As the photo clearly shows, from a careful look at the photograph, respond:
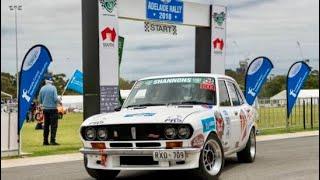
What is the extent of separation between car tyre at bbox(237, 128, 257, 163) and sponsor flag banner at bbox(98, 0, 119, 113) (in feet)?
18.8

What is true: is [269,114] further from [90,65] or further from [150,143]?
[150,143]

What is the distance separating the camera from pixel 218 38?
71.7 ft

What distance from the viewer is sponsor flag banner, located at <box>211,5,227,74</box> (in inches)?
846

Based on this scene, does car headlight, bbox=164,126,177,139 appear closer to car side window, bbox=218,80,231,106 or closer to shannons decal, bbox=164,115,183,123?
shannons decal, bbox=164,115,183,123

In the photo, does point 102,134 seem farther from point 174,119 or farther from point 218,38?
point 218,38

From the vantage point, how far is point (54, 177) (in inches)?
398

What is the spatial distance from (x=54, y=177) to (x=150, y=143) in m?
2.54

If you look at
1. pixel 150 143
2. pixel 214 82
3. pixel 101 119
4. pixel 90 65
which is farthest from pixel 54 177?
pixel 90 65

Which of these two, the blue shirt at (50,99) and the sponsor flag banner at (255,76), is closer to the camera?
the blue shirt at (50,99)

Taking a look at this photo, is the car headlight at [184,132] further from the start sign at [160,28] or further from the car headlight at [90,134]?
the start sign at [160,28]

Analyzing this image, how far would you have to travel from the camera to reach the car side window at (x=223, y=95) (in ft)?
33.4

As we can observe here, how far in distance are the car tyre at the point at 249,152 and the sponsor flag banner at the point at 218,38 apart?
394 inches

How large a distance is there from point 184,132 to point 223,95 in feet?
7.45

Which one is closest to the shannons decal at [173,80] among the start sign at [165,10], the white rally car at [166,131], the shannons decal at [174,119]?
the white rally car at [166,131]
